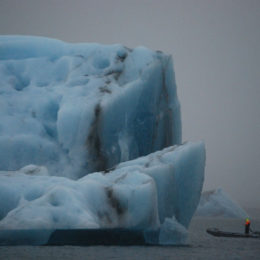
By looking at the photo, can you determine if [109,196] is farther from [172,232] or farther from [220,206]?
[220,206]

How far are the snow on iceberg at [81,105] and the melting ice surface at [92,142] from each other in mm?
29

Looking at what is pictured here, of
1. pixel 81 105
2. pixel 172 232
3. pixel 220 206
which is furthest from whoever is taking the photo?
pixel 220 206

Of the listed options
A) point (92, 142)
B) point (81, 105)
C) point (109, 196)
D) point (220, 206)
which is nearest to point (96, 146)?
point (92, 142)

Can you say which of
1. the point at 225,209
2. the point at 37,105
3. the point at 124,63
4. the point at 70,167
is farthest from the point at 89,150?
the point at 225,209

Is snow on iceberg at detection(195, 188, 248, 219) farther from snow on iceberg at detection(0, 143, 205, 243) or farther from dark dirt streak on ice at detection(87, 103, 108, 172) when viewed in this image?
snow on iceberg at detection(0, 143, 205, 243)

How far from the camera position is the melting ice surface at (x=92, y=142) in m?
10.5

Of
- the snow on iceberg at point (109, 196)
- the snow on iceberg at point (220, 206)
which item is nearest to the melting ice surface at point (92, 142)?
the snow on iceberg at point (109, 196)

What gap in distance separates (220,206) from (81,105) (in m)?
20.8

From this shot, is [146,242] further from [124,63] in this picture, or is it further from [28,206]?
[124,63]

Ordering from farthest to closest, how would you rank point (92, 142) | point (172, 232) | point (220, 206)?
point (220, 206), point (92, 142), point (172, 232)

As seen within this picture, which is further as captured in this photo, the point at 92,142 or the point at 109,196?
the point at 92,142

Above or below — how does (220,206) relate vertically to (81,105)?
below

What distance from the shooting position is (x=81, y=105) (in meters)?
13.9

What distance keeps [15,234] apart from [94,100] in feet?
17.0
